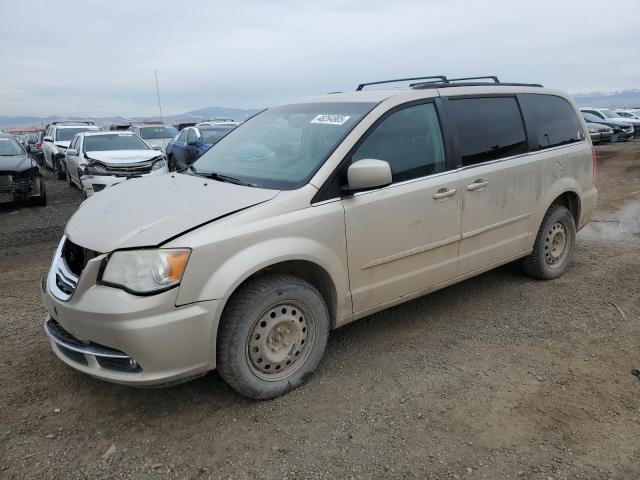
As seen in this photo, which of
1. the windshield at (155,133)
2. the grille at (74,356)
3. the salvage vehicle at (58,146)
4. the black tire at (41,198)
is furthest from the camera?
the windshield at (155,133)

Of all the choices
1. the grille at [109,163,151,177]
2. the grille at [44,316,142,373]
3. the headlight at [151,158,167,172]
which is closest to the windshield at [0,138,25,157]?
the grille at [109,163,151,177]

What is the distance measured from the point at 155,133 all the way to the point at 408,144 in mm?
16844

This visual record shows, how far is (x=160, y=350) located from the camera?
8.41ft

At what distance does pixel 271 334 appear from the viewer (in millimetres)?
2982

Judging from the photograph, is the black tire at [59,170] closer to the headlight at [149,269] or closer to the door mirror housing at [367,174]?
the headlight at [149,269]

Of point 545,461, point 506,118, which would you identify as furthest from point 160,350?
point 506,118

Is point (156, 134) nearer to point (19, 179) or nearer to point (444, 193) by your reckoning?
point (19, 179)

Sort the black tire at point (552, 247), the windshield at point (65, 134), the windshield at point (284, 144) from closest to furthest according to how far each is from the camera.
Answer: the windshield at point (284, 144), the black tire at point (552, 247), the windshield at point (65, 134)

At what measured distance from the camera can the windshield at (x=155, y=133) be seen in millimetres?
18406

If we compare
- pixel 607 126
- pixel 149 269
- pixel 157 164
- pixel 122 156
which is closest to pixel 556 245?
pixel 149 269

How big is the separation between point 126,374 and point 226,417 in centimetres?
62

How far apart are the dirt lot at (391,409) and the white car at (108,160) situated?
6073 mm

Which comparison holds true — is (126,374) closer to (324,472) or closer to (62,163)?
(324,472)

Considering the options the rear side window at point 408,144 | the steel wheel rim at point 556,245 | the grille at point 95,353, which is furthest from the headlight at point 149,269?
the steel wheel rim at point 556,245
